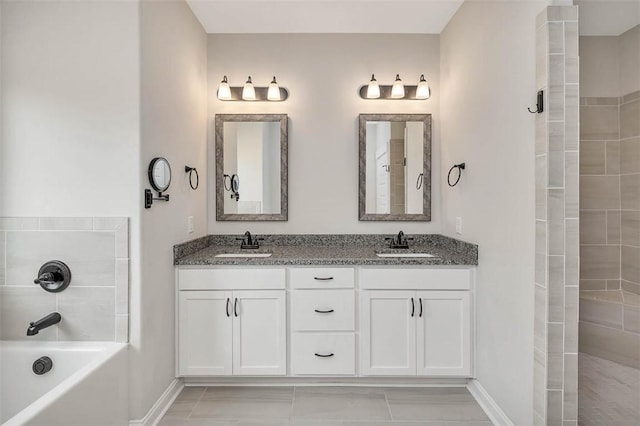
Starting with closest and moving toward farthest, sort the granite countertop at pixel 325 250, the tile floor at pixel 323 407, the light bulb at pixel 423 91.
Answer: the tile floor at pixel 323 407 < the granite countertop at pixel 325 250 < the light bulb at pixel 423 91

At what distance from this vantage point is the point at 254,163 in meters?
3.23

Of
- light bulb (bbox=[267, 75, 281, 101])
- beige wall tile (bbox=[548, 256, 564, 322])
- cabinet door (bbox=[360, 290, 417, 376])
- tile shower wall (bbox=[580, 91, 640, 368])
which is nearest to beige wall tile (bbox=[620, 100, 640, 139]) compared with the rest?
tile shower wall (bbox=[580, 91, 640, 368])

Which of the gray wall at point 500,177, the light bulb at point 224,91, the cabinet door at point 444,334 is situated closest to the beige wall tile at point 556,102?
the gray wall at point 500,177

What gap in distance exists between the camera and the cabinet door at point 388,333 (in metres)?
2.57

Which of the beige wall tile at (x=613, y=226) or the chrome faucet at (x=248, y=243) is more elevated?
the beige wall tile at (x=613, y=226)

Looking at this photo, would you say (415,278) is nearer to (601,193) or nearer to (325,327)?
(325,327)

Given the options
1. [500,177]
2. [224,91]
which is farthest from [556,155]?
[224,91]

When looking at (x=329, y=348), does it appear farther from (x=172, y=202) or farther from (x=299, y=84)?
(x=299, y=84)

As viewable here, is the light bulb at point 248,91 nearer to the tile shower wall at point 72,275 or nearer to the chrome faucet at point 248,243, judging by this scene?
the chrome faucet at point 248,243

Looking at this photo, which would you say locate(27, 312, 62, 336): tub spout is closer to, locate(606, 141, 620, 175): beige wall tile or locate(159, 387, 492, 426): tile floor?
locate(159, 387, 492, 426): tile floor

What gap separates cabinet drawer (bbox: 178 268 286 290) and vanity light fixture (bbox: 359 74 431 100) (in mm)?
1615

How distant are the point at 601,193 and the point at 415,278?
5.56 ft

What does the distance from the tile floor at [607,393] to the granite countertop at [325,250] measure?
3.35 feet

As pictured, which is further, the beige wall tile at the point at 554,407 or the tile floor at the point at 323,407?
the tile floor at the point at 323,407
